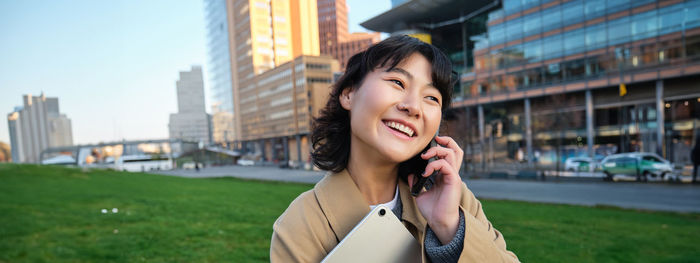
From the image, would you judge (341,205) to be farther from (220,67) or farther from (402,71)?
(220,67)

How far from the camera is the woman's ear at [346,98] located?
1.72m

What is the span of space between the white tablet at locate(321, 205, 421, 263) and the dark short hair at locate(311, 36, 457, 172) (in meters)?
0.47

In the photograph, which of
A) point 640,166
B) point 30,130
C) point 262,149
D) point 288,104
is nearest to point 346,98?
point 640,166

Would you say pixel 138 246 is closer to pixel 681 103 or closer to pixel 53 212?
pixel 53 212

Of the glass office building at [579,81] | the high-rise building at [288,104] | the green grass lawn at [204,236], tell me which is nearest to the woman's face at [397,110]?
the green grass lawn at [204,236]

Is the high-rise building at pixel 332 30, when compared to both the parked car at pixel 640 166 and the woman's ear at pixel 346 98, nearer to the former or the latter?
the parked car at pixel 640 166

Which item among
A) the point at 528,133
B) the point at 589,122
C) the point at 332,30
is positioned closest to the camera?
the point at 589,122

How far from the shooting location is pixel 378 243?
1322 mm

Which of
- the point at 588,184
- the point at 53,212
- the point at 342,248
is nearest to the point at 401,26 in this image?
the point at 588,184

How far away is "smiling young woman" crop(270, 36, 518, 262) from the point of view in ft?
4.67

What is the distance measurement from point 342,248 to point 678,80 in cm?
4259

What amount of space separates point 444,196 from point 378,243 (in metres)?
0.35

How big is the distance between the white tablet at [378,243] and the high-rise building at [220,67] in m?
118

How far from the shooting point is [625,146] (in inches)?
1366
